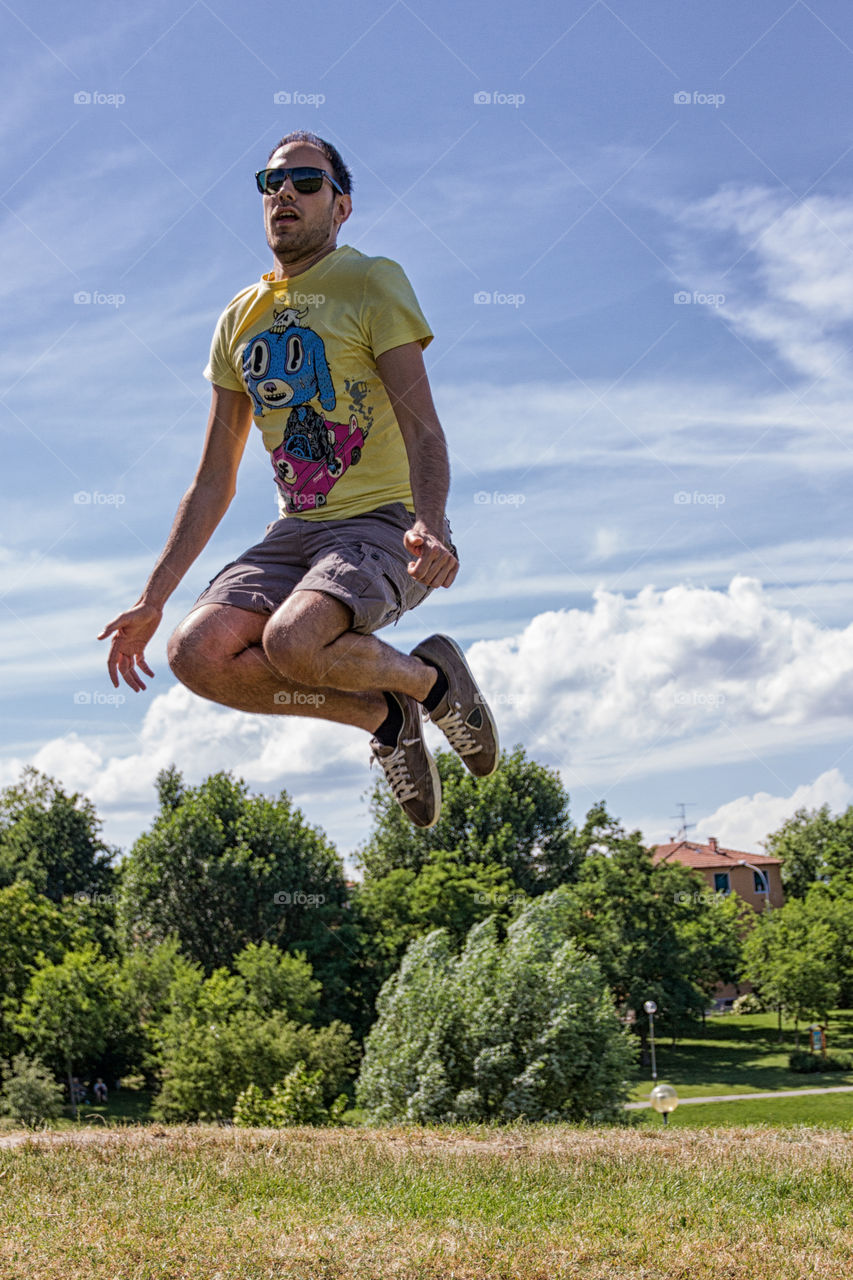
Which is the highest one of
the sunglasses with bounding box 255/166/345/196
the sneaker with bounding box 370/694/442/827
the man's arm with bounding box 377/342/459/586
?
the sunglasses with bounding box 255/166/345/196

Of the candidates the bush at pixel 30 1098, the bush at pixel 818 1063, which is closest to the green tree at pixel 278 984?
the bush at pixel 30 1098

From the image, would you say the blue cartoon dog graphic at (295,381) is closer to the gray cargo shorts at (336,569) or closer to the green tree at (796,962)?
the gray cargo shorts at (336,569)

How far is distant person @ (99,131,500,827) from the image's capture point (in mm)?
5148

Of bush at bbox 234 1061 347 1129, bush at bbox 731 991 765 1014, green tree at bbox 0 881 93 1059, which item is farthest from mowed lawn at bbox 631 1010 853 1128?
green tree at bbox 0 881 93 1059

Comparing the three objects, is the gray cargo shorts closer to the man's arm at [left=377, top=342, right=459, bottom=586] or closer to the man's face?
the man's arm at [left=377, top=342, right=459, bottom=586]

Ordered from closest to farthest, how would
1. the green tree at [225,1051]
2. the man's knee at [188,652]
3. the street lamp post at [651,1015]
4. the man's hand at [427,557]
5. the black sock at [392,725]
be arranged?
the man's hand at [427,557], the man's knee at [188,652], the black sock at [392,725], the green tree at [225,1051], the street lamp post at [651,1015]

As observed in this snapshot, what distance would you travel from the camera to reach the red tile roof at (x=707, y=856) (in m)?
89.4

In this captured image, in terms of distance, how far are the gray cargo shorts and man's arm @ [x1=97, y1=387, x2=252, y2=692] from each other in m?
0.33

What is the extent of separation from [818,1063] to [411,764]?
5334cm

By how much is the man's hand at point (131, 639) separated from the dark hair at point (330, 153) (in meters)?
2.36

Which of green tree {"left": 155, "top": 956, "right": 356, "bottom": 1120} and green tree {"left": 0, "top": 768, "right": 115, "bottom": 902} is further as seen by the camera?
green tree {"left": 0, "top": 768, "right": 115, "bottom": 902}

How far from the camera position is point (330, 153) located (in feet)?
18.6

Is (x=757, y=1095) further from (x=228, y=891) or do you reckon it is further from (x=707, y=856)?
(x=707, y=856)

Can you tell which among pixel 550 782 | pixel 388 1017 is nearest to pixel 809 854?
pixel 550 782
